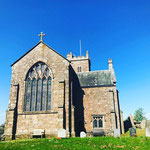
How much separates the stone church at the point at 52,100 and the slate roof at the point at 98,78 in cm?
36

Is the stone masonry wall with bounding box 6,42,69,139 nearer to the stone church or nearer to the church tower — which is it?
the stone church

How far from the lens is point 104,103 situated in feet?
91.8

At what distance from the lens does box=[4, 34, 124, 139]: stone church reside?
21078mm

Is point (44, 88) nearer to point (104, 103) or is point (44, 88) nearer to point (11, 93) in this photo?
point (11, 93)

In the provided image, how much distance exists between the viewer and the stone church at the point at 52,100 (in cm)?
2108

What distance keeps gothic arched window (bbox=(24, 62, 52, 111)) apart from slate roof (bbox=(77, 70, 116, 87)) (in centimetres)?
891

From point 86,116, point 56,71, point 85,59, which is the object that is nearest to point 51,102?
point 56,71

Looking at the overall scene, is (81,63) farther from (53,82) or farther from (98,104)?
(53,82)

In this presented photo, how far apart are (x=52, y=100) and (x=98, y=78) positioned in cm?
1255

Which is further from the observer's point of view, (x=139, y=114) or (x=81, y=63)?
(x=139, y=114)

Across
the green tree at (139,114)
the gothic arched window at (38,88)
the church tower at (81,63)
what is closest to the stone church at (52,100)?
the gothic arched window at (38,88)

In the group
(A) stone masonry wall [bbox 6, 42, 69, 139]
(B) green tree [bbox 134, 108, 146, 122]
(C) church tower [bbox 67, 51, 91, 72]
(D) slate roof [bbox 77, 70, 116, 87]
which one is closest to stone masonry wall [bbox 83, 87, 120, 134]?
(D) slate roof [bbox 77, 70, 116, 87]

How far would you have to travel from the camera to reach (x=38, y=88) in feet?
76.2

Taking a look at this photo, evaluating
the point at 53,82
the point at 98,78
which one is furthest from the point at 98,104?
the point at 53,82
